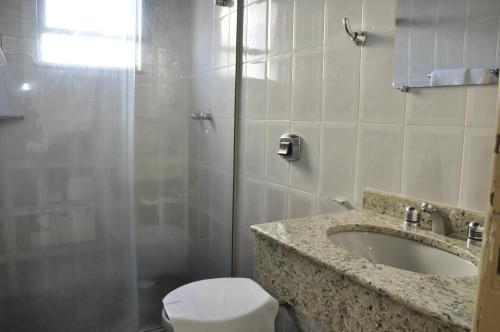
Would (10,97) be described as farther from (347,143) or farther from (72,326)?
(347,143)

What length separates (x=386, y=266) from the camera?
2.44ft

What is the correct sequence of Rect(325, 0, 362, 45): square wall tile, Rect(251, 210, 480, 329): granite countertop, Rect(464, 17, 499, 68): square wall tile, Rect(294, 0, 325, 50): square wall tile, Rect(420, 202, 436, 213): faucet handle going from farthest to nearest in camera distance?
Rect(294, 0, 325, 50): square wall tile → Rect(325, 0, 362, 45): square wall tile → Rect(420, 202, 436, 213): faucet handle → Rect(464, 17, 499, 68): square wall tile → Rect(251, 210, 480, 329): granite countertop

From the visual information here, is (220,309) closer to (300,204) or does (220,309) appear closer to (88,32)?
(300,204)

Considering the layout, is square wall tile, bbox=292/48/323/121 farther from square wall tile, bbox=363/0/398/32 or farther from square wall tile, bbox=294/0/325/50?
square wall tile, bbox=363/0/398/32

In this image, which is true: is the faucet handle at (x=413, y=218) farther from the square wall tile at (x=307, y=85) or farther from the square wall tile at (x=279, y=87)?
the square wall tile at (x=279, y=87)

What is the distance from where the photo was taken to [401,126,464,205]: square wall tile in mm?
963

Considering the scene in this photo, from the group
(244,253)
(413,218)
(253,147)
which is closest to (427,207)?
(413,218)

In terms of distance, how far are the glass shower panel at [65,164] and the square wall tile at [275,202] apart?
621mm

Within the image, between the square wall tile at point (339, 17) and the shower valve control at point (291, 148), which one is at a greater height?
the square wall tile at point (339, 17)

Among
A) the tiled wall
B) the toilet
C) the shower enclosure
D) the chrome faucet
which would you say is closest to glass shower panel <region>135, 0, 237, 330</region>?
the shower enclosure

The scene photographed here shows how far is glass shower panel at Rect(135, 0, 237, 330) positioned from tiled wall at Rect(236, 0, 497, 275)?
4.8 inches

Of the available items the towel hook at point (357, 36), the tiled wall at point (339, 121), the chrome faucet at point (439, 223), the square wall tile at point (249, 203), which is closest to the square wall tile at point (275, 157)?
the tiled wall at point (339, 121)

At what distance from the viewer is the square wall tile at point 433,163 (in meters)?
0.96

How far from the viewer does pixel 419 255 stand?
0.96 metres
